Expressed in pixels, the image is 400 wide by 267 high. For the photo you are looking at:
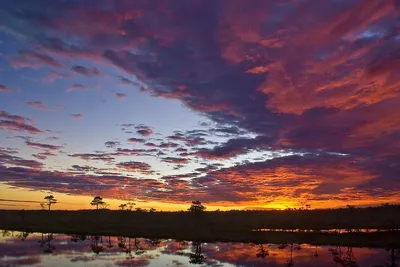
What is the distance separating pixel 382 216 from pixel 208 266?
9232 centimetres

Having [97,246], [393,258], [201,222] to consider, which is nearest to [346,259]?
[393,258]

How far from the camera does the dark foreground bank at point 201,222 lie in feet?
289

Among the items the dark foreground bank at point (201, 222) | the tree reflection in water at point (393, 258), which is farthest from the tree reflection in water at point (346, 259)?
the dark foreground bank at point (201, 222)

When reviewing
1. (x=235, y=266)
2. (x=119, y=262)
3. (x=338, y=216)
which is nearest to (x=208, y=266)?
(x=235, y=266)

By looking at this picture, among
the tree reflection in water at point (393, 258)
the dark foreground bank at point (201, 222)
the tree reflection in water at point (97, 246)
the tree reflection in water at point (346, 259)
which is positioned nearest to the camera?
the tree reflection in water at point (393, 258)

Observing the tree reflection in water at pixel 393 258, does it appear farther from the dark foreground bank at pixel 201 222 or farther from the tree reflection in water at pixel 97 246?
the tree reflection in water at pixel 97 246

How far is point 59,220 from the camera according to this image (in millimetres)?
134375

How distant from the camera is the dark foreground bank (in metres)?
88.1

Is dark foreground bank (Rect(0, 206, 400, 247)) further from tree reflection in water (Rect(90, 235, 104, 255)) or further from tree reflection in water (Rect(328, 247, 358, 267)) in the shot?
tree reflection in water (Rect(328, 247, 358, 267))

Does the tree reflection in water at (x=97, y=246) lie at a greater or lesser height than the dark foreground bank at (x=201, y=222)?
lesser

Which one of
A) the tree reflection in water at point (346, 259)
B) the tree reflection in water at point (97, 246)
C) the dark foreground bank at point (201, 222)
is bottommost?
the tree reflection in water at point (97, 246)

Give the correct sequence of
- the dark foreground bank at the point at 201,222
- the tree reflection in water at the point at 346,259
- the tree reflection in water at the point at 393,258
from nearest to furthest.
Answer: the tree reflection in water at the point at 393,258 < the tree reflection in water at the point at 346,259 < the dark foreground bank at the point at 201,222

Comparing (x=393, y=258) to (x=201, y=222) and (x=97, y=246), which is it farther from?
(x=201, y=222)

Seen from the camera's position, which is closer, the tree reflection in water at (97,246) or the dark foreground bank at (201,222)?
the tree reflection in water at (97,246)
